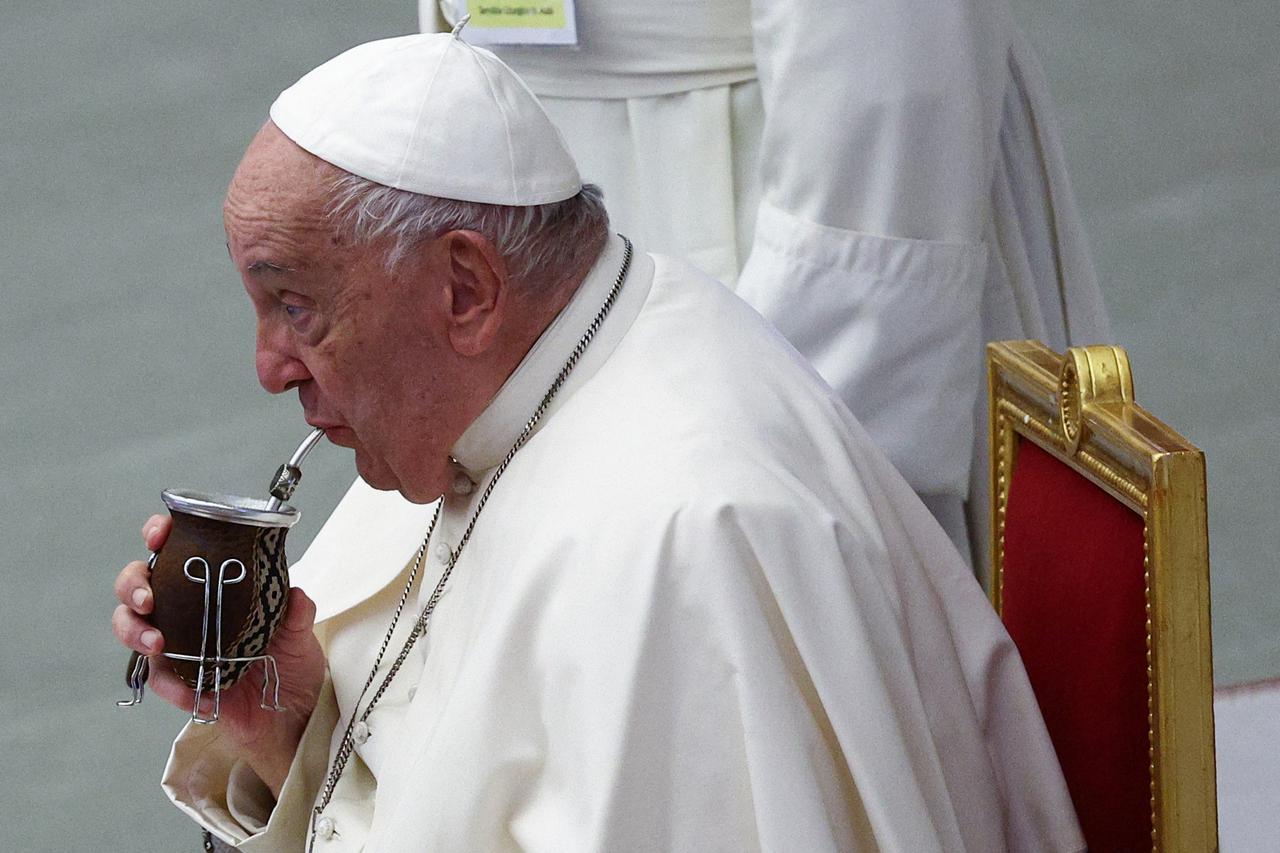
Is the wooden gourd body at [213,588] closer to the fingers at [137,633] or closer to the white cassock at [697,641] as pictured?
the fingers at [137,633]

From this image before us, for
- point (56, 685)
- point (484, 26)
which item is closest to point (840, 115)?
point (484, 26)

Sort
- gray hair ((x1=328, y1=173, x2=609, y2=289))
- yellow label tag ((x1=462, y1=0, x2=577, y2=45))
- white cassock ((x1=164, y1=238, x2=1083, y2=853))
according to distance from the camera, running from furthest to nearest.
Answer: yellow label tag ((x1=462, y1=0, x2=577, y2=45)) < gray hair ((x1=328, y1=173, x2=609, y2=289)) < white cassock ((x1=164, y1=238, x2=1083, y2=853))

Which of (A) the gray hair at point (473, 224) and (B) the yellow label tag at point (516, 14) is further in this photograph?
(B) the yellow label tag at point (516, 14)

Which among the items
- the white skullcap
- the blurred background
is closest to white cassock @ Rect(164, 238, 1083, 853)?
the white skullcap

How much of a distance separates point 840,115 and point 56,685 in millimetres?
2696

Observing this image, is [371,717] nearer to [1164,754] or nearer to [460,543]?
[460,543]

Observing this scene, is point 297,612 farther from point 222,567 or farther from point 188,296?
point 188,296

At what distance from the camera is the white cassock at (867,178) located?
91.0 inches

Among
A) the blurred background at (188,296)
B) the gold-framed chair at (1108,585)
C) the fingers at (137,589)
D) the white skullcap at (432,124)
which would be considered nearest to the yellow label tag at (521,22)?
the white skullcap at (432,124)

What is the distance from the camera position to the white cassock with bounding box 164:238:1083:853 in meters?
1.53

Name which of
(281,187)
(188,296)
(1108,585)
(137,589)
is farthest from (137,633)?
(188,296)

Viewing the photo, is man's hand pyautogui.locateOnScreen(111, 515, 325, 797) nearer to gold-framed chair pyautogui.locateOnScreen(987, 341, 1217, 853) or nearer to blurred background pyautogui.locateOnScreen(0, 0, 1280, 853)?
gold-framed chair pyautogui.locateOnScreen(987, 341, 1217, 853)

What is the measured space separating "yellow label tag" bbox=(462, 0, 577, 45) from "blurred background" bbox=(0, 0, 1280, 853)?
198cm

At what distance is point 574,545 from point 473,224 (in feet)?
1.06
